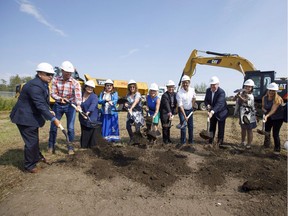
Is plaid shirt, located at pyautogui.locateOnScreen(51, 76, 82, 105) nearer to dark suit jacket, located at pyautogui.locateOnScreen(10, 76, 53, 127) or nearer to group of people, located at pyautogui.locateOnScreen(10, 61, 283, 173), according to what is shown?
group of people, located at pyautogui.locateOnScreen(10, 61, 283, 173)

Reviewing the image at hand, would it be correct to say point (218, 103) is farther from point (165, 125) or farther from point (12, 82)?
point (12, 82)

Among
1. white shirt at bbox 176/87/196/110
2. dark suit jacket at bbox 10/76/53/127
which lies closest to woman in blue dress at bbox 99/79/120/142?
white shirt at bbox 176/87/196/110

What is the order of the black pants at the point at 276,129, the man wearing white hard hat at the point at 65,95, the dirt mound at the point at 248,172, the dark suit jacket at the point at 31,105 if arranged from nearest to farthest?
1. the dirt mound at the point at 248,172
2. the dark suit jacket at the point at 31,105
3. the man wearing white hard hat at the point at 65,95
4. the black pants at the point at 276,129

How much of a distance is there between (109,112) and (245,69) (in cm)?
971

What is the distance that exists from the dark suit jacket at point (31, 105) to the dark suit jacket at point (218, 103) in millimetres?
3605

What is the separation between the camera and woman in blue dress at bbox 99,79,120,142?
521 cm

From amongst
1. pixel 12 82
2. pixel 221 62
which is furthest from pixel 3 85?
pixel 221 62

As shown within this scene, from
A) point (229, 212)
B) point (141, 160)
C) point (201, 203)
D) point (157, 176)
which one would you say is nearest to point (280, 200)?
point (229, 212)

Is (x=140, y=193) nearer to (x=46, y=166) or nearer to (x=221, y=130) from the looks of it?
(x=46, y=166)

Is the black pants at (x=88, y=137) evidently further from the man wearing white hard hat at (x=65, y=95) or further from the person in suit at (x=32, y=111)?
the person in suit at (x=32, y=111)

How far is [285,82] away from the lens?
10.5m

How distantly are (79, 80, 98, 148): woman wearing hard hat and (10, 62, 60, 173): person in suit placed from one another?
1.13m

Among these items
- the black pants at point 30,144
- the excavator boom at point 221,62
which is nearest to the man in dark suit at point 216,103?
the black pants at point 30,144

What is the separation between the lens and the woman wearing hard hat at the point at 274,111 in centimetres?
480
